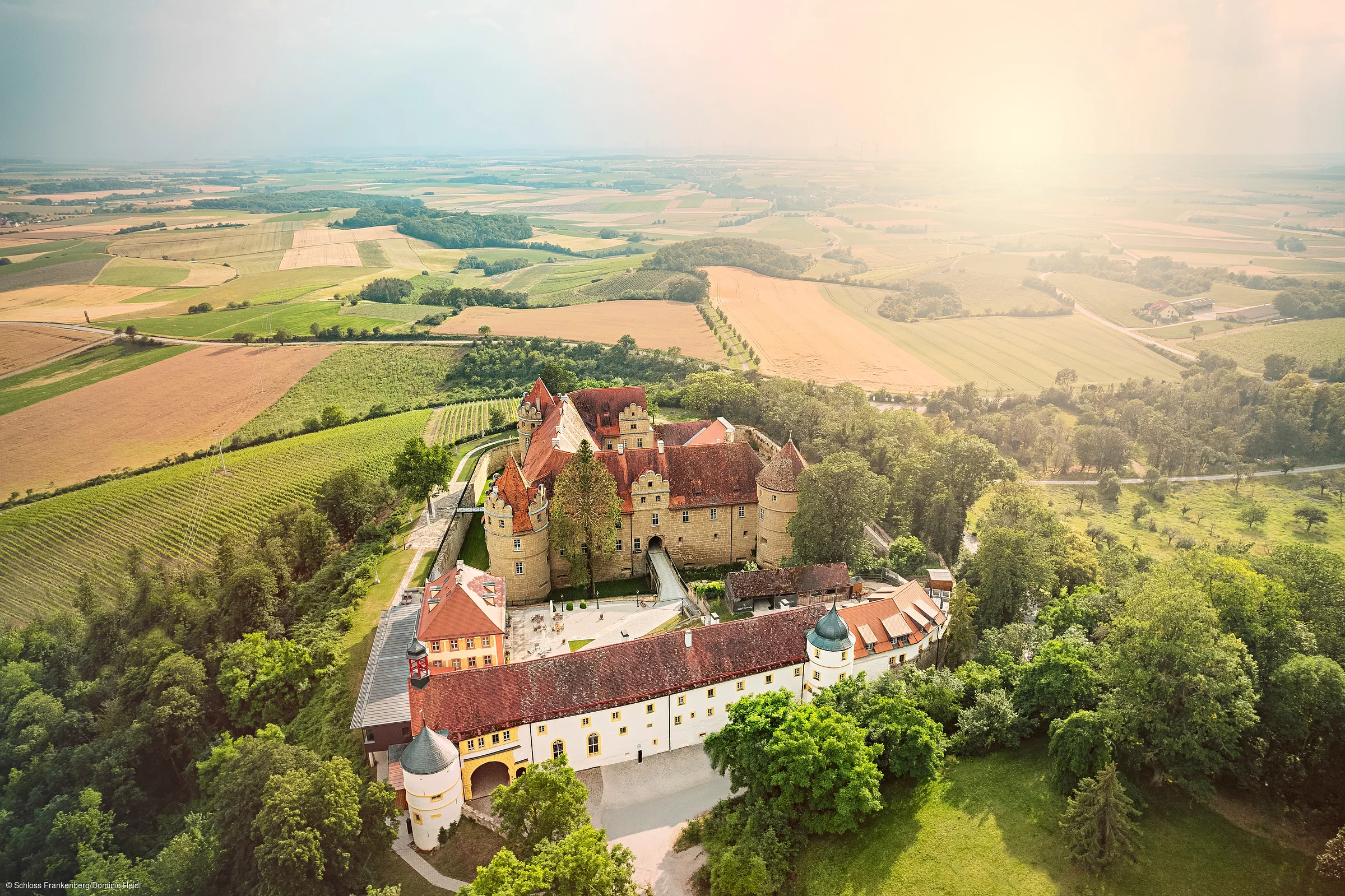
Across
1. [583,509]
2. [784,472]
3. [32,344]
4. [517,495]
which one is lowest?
[583,509]

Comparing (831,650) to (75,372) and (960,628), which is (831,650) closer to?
(960,628)

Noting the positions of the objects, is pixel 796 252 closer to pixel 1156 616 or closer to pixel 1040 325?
pixel 1040 325

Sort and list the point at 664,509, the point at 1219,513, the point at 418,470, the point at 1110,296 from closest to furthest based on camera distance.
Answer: the point at 664,509, the point at 418,470, the point at 1219,513, the point at 1110,296

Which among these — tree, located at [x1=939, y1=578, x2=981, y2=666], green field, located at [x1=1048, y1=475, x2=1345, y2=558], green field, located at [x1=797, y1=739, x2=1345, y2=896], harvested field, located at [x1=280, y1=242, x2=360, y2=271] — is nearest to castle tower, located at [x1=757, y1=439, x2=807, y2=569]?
tree, located at [x1=939, y1=578, x2=981, y2=666]

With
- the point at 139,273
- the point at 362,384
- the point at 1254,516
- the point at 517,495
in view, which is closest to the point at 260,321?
the point at 139,273

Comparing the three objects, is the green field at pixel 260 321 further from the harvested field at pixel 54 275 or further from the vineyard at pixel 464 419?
the vineyard at pixel 464 419

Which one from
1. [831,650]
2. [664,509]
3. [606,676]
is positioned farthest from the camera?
[664,509]

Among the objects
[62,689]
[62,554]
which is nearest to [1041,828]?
[62,689]

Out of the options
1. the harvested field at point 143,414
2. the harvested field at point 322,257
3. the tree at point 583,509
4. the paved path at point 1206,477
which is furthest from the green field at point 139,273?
the paved path at point 1206,477
